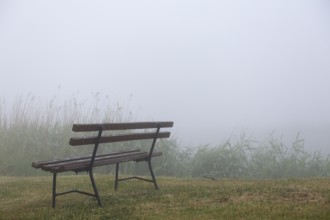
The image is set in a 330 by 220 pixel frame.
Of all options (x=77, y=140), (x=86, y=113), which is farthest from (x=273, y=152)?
(x=77, y=140)

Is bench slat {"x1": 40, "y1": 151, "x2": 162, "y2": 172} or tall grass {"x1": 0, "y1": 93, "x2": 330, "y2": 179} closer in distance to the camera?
bench slat {"x1": 40, "y1": 151, "x2": 162, "y2": 172}

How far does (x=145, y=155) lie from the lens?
4434mm

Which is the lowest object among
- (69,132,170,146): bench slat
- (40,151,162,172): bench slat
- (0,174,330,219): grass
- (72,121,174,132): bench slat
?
(0,174,330,219): grass

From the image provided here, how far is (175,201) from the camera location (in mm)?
3828

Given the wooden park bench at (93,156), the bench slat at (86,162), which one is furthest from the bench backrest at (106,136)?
the bench slat at (86,162)

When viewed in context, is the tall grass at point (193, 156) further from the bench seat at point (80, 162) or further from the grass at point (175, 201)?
the bench seat at point (80, 162)

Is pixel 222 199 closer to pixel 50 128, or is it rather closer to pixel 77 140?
pixel 77 140

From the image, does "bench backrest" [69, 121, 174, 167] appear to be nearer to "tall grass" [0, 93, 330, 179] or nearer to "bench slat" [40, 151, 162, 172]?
"bench slat" [40, 151, 162, 172]

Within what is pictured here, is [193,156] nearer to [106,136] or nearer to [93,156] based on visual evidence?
[106,136]

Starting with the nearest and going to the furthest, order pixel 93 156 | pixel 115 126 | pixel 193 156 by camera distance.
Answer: pixel 93 156 < pixel 115 126 < pixel 193 156

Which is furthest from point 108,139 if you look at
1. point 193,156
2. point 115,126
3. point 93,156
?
point 193,156

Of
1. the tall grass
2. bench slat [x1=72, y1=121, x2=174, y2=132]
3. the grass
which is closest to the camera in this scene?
the grass

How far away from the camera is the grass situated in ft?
10.7

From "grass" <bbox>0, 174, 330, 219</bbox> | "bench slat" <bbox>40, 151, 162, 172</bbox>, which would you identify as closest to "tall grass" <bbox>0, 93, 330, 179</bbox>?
"grass" <bbox>0, 174, 330, 219</bbox>
